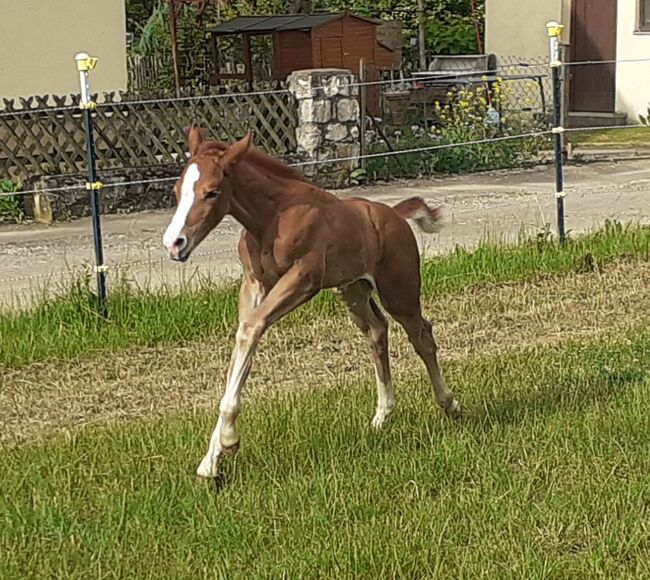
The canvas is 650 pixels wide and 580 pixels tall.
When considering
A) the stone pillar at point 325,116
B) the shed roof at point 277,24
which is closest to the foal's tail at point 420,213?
the stone pillar at point 325,116

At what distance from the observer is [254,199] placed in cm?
570

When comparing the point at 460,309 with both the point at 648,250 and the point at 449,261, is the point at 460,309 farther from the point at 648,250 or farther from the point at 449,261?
the point at 648,250

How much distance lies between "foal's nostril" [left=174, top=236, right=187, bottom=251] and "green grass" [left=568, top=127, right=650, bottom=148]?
15.3 metres

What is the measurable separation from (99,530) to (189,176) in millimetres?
1440

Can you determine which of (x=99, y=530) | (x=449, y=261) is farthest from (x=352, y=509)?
(x=449, y=261)

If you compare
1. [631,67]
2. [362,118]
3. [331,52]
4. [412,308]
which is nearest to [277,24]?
[331,52]

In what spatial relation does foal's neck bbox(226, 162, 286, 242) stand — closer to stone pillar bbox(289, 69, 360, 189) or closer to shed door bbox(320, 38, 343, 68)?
stone pillar bbox(289, 69, 360, 189)

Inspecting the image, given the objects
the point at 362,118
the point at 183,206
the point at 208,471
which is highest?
the point at 183,206

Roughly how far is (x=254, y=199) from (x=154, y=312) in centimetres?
345

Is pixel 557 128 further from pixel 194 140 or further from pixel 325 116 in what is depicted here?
pixel 194 140

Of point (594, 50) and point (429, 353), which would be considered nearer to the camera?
point (429, 353)

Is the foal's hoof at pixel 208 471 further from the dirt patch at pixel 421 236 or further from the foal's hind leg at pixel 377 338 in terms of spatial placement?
the dirt patch at pixel 421 236

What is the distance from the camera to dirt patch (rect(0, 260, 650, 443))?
7348 mm

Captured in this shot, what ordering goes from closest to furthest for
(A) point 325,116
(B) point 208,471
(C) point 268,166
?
(B) point 208,471, (C) point 268,166, (A) point 325,116
